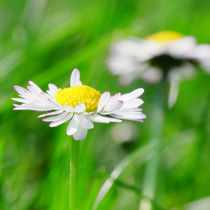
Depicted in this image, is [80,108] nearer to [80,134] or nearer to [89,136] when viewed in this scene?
[80,134]

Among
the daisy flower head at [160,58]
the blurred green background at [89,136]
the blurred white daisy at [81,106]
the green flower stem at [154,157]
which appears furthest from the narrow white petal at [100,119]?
the daisy flower head at [160,58]

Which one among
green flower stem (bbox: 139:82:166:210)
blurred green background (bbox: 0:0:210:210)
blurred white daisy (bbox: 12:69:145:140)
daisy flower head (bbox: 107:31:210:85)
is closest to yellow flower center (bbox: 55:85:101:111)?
blurred white daisy (bbox: 12:69:145:140)

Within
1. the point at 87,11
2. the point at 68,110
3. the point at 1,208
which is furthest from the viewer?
the point at 87,11

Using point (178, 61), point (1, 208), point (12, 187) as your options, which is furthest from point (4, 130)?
point (178, 61)

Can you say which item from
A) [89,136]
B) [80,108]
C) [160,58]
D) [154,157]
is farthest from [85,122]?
[160,58]

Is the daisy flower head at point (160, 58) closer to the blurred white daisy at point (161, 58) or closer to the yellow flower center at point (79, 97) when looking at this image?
the blurred white daisy at point (161, 58)

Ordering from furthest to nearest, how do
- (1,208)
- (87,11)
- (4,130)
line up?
(87,11), (4,130), (1,208)

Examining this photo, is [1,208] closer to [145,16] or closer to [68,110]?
[68,110]
